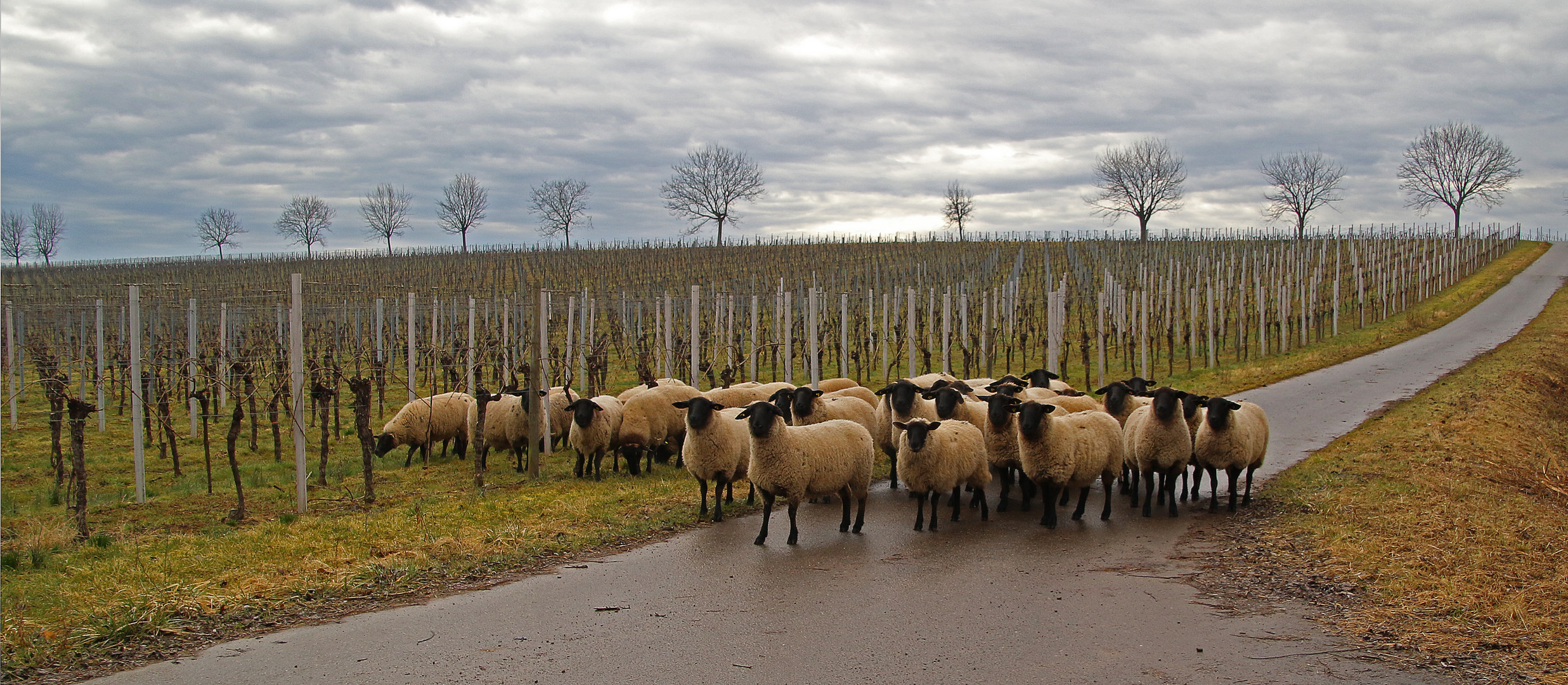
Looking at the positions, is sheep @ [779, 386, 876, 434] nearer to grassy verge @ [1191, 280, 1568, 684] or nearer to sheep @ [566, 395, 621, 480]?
sheep @ [566, 395, 621, 480]

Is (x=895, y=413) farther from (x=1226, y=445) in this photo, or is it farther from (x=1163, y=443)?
(x=1226, y=445)

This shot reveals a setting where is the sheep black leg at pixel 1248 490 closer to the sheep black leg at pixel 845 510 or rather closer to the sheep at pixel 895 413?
the sheep at pixel 895 413

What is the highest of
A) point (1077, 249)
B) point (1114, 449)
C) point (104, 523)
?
point (1077, 249)

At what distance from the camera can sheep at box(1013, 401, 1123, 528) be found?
10109 mm

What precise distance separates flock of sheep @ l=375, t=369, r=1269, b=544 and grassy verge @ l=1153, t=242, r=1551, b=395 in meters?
10.9

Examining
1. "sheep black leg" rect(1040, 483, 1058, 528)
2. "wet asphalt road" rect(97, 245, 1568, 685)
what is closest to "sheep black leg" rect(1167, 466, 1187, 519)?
"wet asphalt road" rect(97, 245, 1568, 685)

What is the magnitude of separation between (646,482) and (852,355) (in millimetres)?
17820

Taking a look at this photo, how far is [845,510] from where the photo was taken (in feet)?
31.7

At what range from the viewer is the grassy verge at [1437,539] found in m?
5.83

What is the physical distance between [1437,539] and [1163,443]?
2.99 metres

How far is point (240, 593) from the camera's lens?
275 inches

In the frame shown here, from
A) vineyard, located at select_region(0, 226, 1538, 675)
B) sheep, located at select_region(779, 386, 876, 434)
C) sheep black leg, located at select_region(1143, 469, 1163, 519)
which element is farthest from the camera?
sheep, located at select_region(779, 386, 876, 434)

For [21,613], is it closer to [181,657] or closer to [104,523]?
[181,657]

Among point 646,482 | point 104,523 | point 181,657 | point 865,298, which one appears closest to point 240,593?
point 181,657
